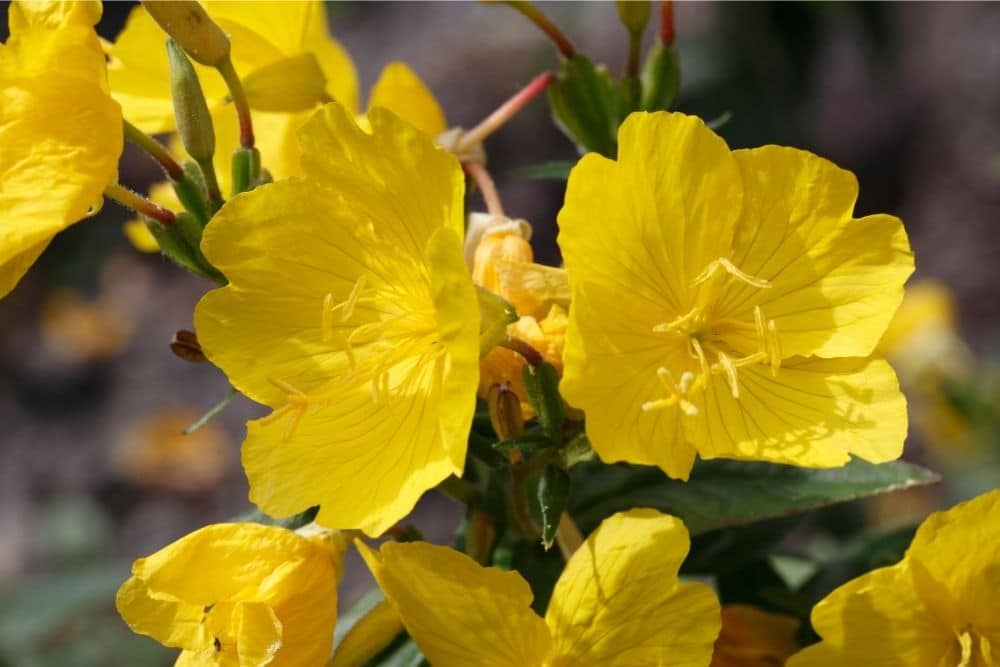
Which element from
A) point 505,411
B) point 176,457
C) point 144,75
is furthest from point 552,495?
point 176,457

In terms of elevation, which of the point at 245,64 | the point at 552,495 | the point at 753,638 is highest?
the point at 245,64

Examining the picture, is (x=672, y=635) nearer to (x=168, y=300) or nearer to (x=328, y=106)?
(x=328, y=106)

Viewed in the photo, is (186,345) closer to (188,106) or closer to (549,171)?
(188,106)

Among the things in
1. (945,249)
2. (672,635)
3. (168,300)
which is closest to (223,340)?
(672,635)

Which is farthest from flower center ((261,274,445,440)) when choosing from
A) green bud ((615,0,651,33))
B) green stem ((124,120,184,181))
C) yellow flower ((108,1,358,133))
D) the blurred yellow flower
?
the blurred yellow flower

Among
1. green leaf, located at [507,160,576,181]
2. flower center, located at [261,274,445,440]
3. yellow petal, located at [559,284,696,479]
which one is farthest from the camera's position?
green leaf, located at [507,160,576,181]

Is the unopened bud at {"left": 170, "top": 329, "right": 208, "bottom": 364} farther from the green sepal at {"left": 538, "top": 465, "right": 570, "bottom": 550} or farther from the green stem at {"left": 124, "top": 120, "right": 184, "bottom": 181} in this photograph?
the green sepal at {"left": 538, "top": 465, "right": 570, "bottom": 550}

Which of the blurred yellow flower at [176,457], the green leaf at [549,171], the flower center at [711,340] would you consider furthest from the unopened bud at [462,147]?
the blurred yellow flower at [176,457]
